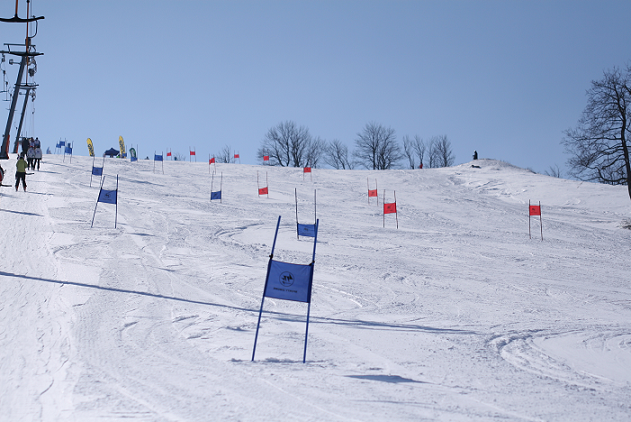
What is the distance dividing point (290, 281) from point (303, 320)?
250 cm

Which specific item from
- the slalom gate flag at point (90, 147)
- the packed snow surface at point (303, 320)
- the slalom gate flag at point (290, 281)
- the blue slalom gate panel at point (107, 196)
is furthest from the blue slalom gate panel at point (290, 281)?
the slalom gate flag at point (90, 147)

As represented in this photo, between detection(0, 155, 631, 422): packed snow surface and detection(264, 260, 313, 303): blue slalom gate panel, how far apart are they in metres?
0.90

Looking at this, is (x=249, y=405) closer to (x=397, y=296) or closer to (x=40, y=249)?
(x=397, y=296)

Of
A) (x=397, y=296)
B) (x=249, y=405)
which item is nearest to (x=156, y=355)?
(x=249, y=405)

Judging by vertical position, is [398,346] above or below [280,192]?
below

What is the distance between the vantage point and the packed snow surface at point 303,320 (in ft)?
16.5

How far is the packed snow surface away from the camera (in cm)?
502

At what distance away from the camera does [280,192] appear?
3195 centimetres

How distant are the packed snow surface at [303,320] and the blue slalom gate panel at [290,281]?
90cm

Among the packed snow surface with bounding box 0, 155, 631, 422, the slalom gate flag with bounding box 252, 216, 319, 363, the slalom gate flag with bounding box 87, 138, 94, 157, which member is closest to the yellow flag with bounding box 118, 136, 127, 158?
the slalom gate flag with bounding box 87, 138, 94, 157

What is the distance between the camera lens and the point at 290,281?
6.39m

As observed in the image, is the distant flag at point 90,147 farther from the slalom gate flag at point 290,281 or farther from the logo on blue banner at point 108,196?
the slalom gate flag at point 290,281

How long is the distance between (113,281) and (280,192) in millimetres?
21687

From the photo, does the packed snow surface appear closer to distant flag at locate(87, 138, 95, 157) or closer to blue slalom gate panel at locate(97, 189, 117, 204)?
blue slalom gate panel at locate(97, 189, 117, 204)
